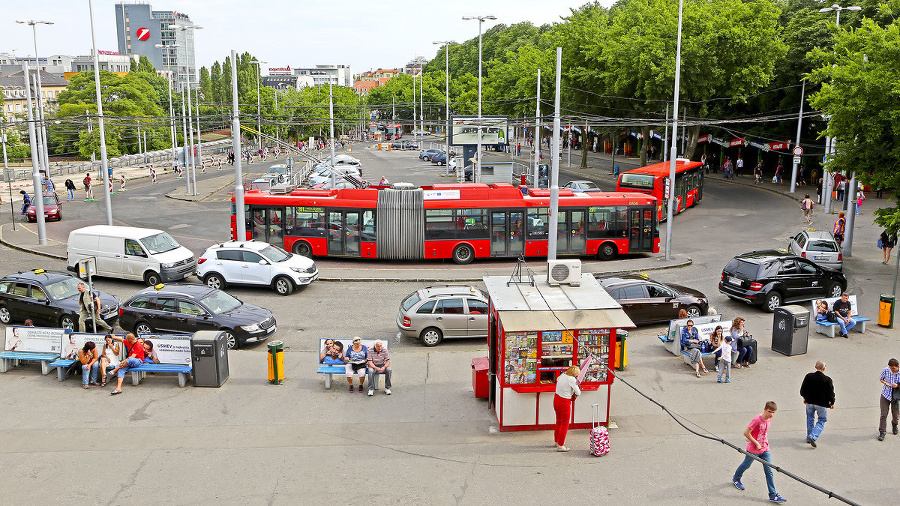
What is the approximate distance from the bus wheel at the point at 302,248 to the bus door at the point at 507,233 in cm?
714

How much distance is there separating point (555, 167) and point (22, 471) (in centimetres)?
1664

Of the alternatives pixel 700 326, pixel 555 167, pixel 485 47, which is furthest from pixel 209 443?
pixel 485 47

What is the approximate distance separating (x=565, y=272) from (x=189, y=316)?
31.1 feet

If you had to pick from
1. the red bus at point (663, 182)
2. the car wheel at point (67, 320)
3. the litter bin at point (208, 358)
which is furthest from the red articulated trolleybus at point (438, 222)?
the litter bin at point (208, 358)

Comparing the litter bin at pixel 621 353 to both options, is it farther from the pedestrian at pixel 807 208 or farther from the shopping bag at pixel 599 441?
the pedestrian at pixel 807 208

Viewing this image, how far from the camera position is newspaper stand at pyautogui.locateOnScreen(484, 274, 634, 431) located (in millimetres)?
12570

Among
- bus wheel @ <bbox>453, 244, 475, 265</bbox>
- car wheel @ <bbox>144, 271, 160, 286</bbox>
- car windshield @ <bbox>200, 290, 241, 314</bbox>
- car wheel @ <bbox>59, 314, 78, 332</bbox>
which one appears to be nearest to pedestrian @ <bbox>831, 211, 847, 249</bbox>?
bus wheel @ <bbox>453, 244, 475, 265</bbox>

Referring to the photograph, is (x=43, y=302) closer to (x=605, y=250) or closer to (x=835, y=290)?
(x=605, y=250)

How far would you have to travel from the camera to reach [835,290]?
22781mm

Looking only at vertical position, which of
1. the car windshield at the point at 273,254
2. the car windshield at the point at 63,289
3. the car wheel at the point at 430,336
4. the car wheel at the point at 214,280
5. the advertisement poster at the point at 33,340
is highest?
the car windshield at the point at 273,254

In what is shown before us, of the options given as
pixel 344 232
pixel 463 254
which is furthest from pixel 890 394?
pixel 344 232

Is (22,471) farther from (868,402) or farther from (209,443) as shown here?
(868,402)

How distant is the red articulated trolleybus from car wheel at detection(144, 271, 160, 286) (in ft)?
16.8

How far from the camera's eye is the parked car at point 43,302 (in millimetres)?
19031
